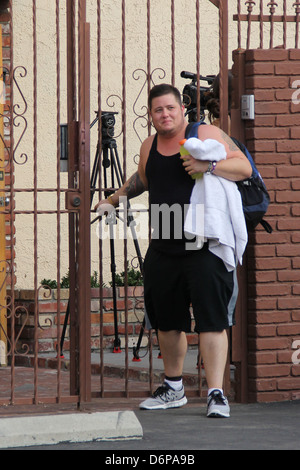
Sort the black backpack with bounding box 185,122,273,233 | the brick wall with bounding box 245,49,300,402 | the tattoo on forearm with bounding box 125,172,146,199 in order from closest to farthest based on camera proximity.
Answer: the black backpack with bounding box 185,122,273,233 < the tattoo on forearm with bounding box 125,172,146,199 < the brick wall with bounding box 245,49,300,402

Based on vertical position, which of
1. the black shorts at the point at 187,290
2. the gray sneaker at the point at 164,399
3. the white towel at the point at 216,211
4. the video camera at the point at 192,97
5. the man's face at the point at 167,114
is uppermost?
the video camera at the point at 192,97

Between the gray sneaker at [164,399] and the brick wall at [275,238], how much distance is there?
511 mm

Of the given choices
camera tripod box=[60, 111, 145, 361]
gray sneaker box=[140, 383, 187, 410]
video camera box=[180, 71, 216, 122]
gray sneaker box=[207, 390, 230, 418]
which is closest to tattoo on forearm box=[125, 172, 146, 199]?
camera tripod box=[60, 111, 145, 361]

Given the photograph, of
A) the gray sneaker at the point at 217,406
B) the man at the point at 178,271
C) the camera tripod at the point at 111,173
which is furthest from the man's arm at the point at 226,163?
the gray sneaker at the point at 217,406

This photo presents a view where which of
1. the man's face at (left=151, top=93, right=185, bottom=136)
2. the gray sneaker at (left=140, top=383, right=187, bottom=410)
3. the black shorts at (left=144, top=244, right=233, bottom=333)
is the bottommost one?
the gray sneaker at (left=140, top=383, right=187, bottom=410)

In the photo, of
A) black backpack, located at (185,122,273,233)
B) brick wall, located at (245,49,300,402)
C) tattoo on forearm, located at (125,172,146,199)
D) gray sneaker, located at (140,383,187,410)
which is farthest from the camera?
brick wall, located at (245,49,300,402)

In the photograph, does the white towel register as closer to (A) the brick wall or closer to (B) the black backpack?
(B) the black backpack

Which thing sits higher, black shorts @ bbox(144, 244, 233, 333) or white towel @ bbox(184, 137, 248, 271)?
white towel @ bbox(184, 137, 248, 271)

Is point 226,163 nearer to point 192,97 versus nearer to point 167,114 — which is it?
point 167,114

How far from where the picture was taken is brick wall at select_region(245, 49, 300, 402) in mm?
6199

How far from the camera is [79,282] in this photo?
6066 millimetres

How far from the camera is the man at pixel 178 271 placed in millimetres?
5652

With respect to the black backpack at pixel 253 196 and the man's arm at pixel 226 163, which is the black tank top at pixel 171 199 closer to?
the man's arm at pixel 226 163
